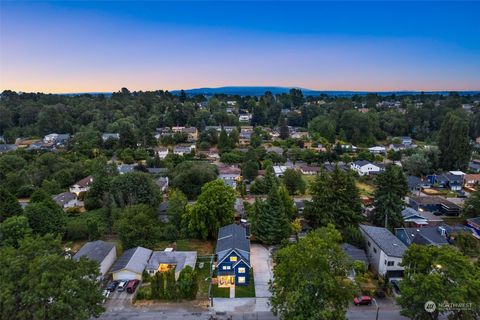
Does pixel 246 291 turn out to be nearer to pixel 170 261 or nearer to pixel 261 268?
pixel 261 268

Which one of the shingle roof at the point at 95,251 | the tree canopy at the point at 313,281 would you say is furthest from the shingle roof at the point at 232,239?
the shingle roof at the point at 95,251

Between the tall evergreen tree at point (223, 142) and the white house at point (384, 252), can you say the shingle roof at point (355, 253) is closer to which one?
the white house at point (384, 252)

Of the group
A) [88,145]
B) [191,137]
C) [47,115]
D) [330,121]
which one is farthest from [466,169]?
[47,115]

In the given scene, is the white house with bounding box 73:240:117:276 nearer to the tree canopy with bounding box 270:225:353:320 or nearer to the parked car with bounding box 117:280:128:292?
the parked car with bounding box 117:280:128:292

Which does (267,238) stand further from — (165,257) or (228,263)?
(165,257)

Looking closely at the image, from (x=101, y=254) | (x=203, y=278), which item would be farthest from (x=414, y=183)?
(x=101, y=254)

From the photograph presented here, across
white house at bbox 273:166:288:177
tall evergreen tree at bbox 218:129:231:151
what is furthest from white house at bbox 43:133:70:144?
white house at bbox 273:166:288:177
